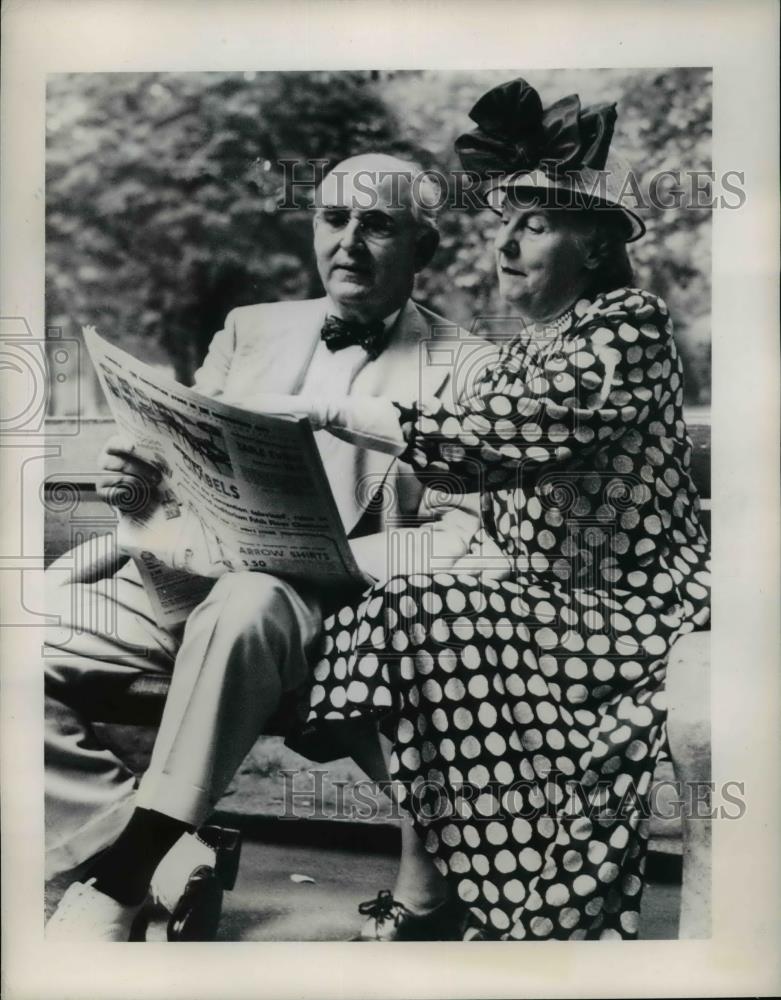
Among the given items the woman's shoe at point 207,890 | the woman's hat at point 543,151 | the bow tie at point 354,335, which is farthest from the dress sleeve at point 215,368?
the woman's shoe at point 207,890

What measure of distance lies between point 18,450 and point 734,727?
1374 millimetres

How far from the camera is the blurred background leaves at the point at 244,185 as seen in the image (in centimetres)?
161

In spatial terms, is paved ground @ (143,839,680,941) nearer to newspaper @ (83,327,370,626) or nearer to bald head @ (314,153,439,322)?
newspaper @ (83,327,370,626)

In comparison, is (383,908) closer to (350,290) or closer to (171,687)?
(171,687)

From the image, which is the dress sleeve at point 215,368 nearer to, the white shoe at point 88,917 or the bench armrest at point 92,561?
the bench armrest at point 92,561

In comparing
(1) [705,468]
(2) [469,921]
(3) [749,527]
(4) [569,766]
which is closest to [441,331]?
(1) [705,468]

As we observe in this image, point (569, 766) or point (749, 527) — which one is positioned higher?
point (749, 527)

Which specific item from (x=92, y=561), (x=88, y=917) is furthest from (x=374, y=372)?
(x=88, y=917)

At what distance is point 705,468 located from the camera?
1640 mm

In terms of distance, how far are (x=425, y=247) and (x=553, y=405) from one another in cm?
36

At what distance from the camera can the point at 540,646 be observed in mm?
1586

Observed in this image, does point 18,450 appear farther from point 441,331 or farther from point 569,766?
point 569,766

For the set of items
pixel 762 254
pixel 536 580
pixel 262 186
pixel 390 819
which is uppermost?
pixel 262 186

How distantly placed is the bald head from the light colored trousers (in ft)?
1.84
